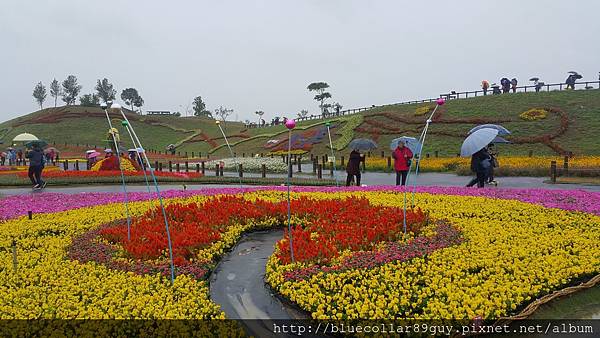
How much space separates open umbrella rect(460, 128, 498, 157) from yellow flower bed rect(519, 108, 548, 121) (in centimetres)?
2603

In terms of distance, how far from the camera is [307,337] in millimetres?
4750

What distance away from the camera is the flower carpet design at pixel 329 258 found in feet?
16.7

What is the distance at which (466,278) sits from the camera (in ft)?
18.7

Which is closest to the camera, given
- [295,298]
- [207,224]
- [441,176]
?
[295,298]

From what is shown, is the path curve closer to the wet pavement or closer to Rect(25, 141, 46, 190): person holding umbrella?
the wet pavement

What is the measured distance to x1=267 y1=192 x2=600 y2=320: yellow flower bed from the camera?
16.1 feet

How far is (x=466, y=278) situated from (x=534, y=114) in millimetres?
36195

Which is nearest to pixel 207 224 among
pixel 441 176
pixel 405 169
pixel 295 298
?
pixel 295 298

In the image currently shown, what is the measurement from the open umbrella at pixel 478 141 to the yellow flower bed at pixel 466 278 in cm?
506

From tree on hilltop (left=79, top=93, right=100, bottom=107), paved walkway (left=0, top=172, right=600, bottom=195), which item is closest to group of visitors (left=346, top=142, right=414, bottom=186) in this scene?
paved walkway (left=0, top=172, right=600, bottom=195)

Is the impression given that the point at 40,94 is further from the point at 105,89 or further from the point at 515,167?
the point at 515,167

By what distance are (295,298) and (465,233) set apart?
407cm

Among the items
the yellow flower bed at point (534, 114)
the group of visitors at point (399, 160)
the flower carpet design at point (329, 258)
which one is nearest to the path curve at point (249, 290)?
the flower carpet design at point (329, 258)

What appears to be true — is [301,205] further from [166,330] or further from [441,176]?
[441,176]
